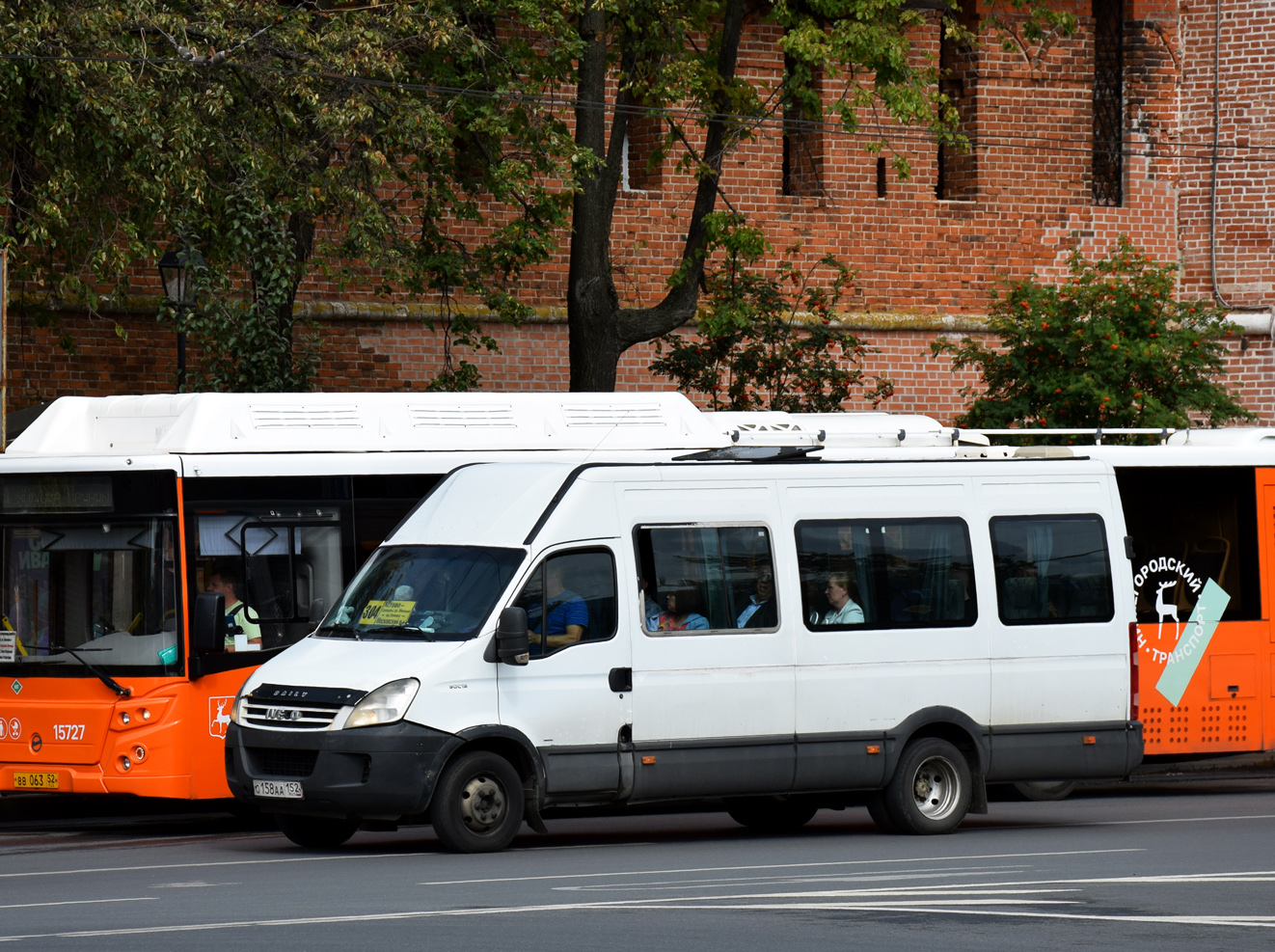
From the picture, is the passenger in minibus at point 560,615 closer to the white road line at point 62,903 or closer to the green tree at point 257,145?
the white road line at point 62,903

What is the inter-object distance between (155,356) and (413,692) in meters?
13.4

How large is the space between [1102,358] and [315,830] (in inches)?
557

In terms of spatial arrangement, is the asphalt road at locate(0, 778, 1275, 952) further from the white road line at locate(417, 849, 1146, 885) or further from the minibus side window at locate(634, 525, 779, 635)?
the minibus side window at locate(634, 525, 779, 635)

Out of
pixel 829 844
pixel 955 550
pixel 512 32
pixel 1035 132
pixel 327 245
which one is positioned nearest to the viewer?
pixel 829 844

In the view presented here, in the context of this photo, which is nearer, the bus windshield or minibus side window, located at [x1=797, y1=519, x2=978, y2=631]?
minibus side window, located at [x1=797, y1=519, x2=978, y2=631]

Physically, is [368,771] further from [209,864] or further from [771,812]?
[771,812]

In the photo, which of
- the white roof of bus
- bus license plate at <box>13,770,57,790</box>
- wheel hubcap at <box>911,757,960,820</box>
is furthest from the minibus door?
bus license plate at <box>13,770,57,790</box>

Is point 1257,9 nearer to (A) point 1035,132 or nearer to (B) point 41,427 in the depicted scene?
→ (A) point 1035,132

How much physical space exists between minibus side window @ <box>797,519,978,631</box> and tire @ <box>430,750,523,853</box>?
2267mm

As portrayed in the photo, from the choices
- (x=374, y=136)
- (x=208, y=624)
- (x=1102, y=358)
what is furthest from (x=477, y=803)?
(x=1102, y=358)

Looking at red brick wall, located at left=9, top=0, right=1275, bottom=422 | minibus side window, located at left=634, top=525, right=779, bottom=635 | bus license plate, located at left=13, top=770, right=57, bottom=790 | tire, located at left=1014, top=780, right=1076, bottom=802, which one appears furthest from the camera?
red brick wall, located at left=9, top=0, right=1275, bottom=422

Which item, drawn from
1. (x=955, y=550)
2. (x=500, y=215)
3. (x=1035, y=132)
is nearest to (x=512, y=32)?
(x=500, y=215)

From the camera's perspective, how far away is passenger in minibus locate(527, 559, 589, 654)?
1262cm

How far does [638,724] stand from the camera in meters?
12.8
